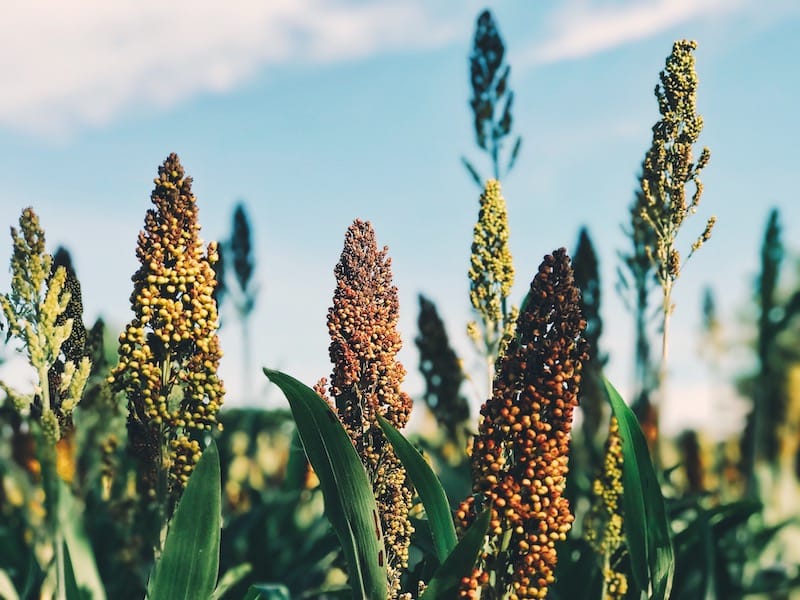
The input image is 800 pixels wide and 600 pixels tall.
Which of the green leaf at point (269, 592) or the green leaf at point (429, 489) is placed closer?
the green leaf at point (429, 489)

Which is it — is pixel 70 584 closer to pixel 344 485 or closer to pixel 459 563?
pixel 344 485

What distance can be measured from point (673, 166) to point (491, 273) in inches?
36.3

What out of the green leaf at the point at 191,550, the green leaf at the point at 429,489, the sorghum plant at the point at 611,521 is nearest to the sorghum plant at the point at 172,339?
the green leaf at the point at 191,550

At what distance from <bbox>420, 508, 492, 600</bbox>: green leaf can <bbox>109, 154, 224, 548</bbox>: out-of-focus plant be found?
1.04 m

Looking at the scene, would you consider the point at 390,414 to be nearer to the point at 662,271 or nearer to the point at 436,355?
the point at 662,271

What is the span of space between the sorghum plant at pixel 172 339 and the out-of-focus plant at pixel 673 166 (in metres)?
1.87

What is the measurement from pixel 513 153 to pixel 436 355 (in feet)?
6.95

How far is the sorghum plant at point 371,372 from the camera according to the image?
3309 millimetres

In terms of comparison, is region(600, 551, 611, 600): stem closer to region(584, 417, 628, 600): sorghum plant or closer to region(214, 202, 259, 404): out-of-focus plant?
region(584, 417, 628, 600): sorghum plant

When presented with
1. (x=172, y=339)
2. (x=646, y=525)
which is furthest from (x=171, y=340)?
(x=646, y=525)

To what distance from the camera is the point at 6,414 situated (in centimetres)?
534

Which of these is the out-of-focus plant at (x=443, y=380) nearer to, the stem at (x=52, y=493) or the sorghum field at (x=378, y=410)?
the sorghum field at (x=378, y=410)

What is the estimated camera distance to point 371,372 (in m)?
3.31

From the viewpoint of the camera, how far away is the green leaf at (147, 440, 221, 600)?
2994mm
